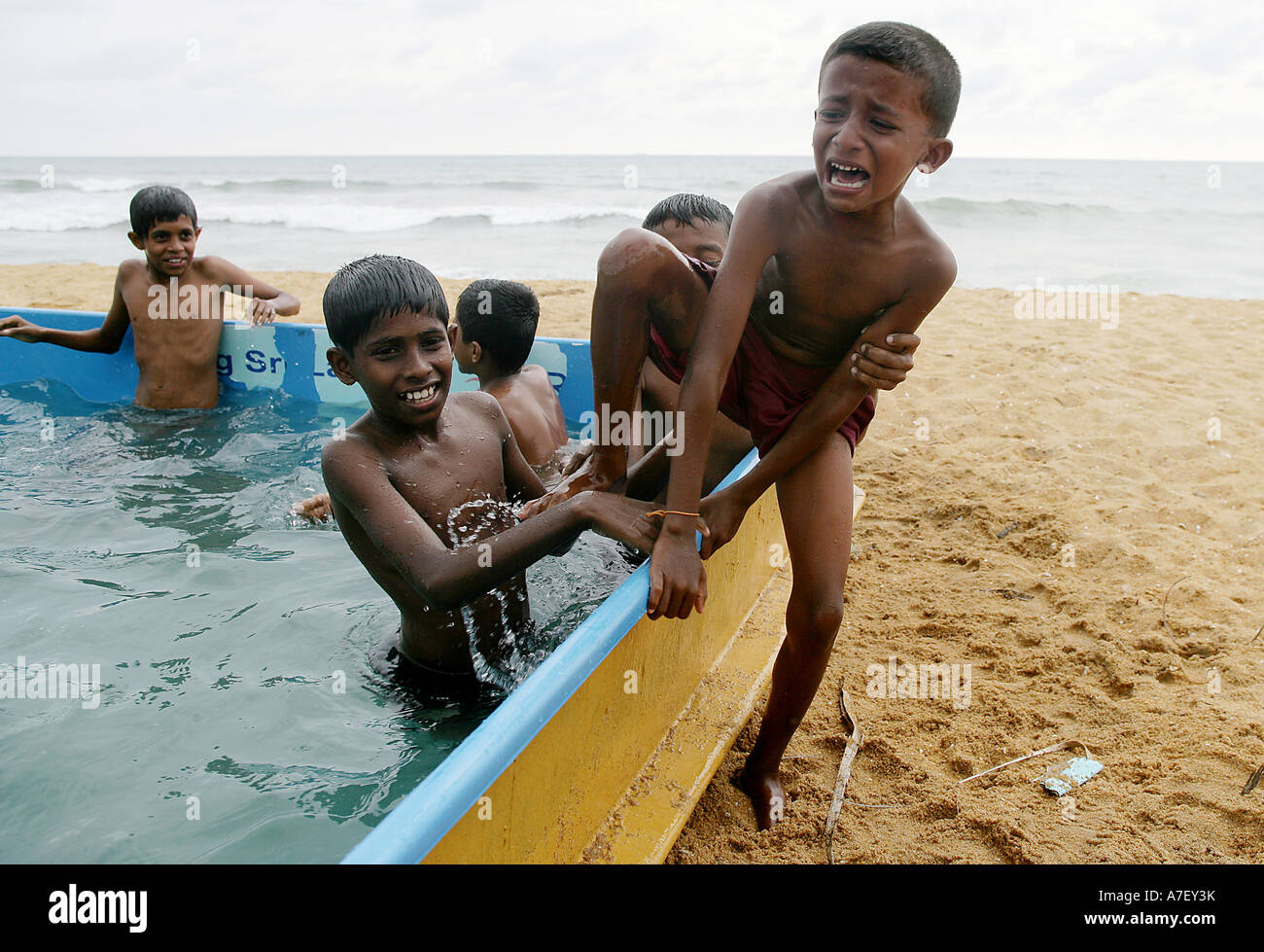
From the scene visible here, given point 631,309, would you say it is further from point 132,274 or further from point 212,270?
point 132,274

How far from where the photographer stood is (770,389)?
2.35m

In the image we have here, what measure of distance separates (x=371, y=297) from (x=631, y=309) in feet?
2.01

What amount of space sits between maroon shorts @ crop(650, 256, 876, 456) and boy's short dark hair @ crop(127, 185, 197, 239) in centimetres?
325

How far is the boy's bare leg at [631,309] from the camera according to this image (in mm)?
2223

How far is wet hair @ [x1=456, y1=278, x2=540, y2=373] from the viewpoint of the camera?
3.63 meters

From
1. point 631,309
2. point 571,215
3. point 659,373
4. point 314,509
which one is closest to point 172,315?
point 314,509

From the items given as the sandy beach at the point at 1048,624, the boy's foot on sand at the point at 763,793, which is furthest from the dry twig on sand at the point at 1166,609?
the boy's foot on sand at the point at 763,793

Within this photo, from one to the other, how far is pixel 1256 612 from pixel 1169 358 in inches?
139

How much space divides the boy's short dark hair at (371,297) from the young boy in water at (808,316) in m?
0.44

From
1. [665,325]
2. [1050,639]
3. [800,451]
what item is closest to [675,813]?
[800,451]

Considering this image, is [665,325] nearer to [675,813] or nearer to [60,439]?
[675,813]

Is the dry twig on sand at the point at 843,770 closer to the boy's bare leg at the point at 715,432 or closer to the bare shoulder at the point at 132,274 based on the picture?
the boy's bare leg at the point at 715,432

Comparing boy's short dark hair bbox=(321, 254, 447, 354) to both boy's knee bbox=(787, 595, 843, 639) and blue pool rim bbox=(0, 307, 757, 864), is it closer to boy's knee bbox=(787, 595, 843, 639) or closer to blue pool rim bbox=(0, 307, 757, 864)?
blue pool rim bbox=(0, 307, 757, 864)

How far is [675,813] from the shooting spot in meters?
2.10
